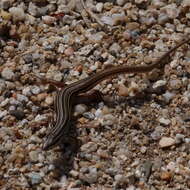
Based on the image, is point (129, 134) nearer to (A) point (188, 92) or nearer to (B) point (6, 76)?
(A) point (188, 92)

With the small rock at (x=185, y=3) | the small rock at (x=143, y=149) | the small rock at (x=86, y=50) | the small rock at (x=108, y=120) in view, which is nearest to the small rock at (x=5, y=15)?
the small rock at (x=86, y=50)

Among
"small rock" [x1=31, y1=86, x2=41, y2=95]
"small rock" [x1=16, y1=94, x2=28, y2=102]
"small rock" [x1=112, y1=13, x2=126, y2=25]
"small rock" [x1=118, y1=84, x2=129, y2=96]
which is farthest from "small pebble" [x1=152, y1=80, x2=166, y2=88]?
"small rock" [x1=16, y1=94, x2=28, y2=102]

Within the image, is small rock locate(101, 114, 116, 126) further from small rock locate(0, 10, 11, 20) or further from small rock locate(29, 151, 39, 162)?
small rock locate(0, 10, 11, 20)

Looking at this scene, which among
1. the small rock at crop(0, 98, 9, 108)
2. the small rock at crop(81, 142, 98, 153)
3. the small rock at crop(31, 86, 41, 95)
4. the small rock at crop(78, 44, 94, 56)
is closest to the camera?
the small rock at crop(81, 142, 98, 153)

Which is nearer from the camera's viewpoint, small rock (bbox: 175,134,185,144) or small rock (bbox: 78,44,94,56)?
small rock (bbox: 175,134,185,144)

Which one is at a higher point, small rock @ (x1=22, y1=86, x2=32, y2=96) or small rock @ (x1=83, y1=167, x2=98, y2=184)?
small rock @ (x1=22, y1=86, x2=32, y2=96)

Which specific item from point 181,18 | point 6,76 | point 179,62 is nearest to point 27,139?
point 6,76

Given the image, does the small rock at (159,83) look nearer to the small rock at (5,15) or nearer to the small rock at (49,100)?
the small rock at (49,100)

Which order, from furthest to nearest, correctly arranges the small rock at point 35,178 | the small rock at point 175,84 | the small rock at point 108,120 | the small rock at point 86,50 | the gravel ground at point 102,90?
the small rock at point 86,50, the small rock at point 175,84, the small rock at point 108,120, the gravel ground at point 102,90, the small rock at point 35,178

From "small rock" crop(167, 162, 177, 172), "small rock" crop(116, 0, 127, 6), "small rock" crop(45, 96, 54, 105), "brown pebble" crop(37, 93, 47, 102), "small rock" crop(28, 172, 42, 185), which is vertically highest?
"small rock" crop(116, 0, 127, 6)
